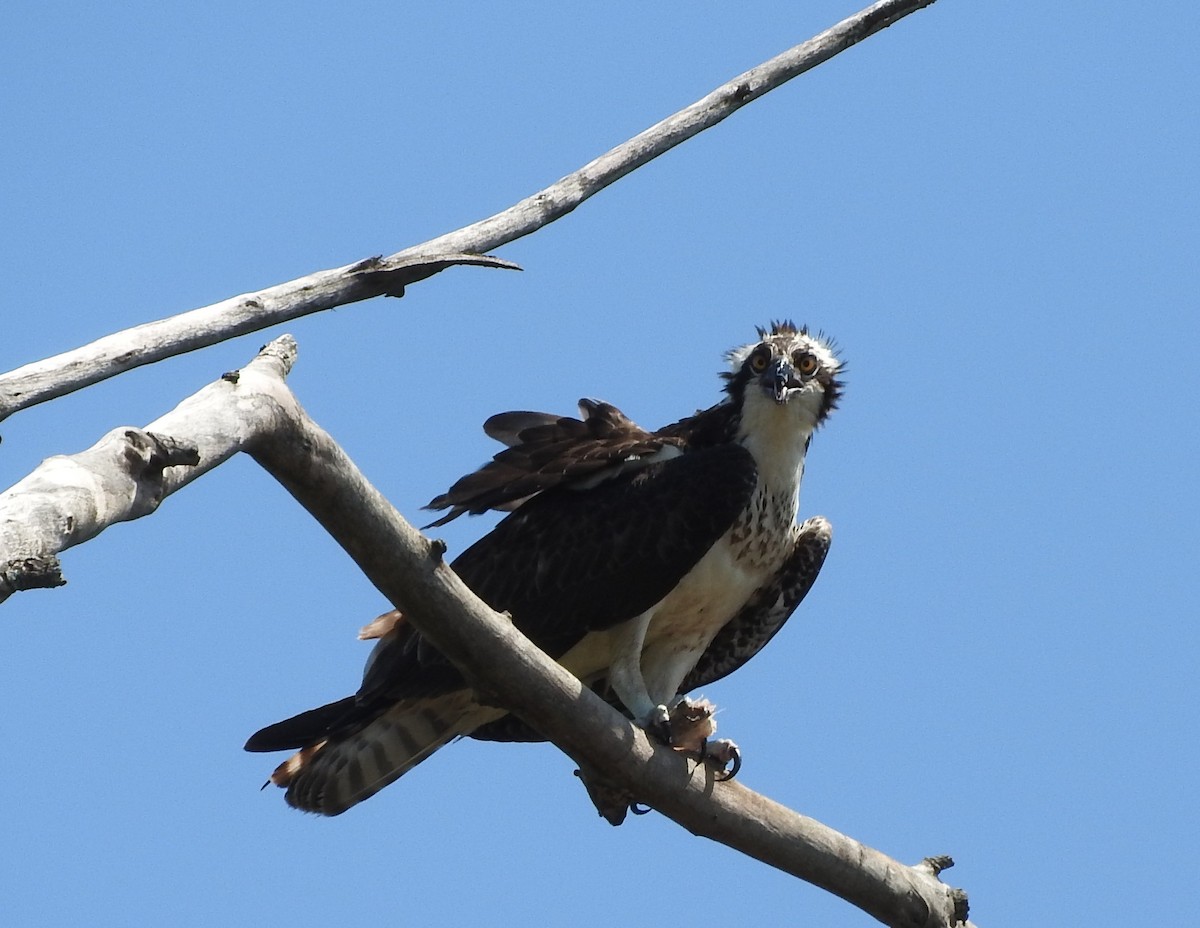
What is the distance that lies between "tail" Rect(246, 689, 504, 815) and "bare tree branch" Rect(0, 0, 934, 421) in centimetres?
266

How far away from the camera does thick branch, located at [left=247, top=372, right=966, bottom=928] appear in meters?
5.41

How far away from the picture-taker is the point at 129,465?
14.5 ft

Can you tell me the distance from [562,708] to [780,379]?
2463 mm

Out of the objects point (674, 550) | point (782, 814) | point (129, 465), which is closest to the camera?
point (129, 465)

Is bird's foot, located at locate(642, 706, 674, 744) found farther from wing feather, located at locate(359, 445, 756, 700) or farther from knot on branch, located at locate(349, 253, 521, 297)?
knot on branch, located at locate(349, 253, 521, 297)

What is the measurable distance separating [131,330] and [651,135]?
2.22 meters

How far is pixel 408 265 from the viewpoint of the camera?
5754 mm

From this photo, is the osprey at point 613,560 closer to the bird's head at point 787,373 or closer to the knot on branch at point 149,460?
the bird's head at point 787,373

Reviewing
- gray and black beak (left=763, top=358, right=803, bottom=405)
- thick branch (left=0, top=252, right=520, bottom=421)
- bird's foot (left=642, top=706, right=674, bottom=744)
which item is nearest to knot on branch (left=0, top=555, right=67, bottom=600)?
thick branch (left=0, top=252, right=520, bottom=421)

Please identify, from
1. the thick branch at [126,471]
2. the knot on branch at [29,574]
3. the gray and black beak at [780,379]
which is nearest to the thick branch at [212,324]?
the thick branch at [126,471]

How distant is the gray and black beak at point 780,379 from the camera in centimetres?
842

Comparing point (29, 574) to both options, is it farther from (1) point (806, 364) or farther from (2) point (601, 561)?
(1) point (806, 364)

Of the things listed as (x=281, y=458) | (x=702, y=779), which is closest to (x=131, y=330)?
(x=281, y=458)

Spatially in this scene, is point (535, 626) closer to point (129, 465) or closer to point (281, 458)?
point (281, 458)
